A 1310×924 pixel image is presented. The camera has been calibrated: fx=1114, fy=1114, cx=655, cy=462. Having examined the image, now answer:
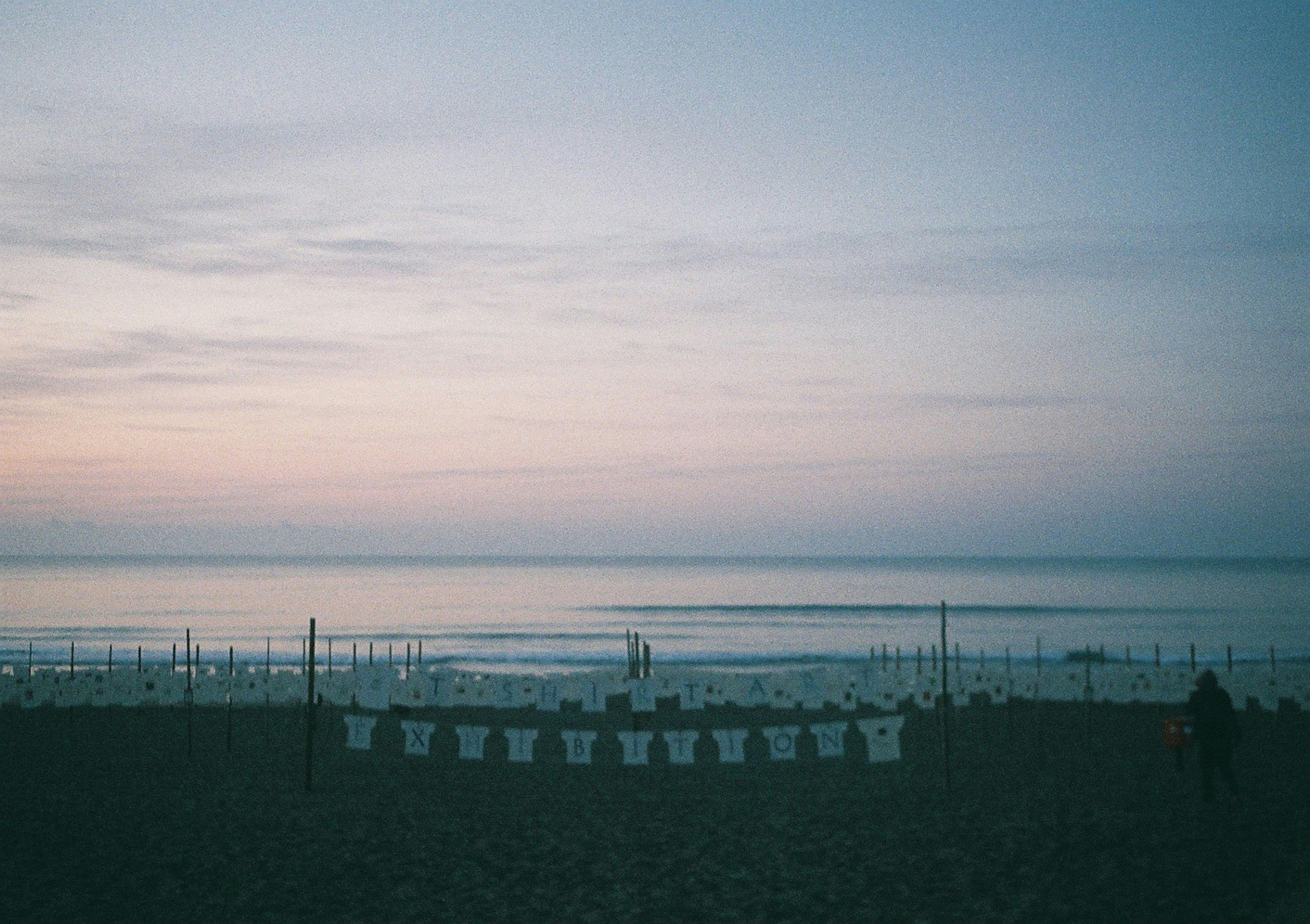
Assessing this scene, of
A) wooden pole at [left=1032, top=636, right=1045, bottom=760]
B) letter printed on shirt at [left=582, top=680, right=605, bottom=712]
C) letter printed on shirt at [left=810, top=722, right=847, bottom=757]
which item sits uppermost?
letter printed on shirt at [left=582, top=680, right=605, bottom=712]

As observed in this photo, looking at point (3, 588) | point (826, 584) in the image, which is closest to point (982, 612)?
point (826, 584)

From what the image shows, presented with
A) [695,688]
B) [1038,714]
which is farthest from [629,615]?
[695,688]

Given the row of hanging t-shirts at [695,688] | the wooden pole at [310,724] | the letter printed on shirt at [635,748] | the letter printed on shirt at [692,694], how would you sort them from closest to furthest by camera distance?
the wooden pole at [310,724] < the letter printed on shirt at [635,748] < the letter printed on shirt at [692,694] < the row of hanging t-shirts at [695,688]

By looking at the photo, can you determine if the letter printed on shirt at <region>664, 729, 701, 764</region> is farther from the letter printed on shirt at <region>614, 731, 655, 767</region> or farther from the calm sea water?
the calm sea water

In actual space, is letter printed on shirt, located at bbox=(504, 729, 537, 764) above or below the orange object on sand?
below

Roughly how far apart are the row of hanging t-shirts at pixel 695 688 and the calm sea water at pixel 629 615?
25.5 meters

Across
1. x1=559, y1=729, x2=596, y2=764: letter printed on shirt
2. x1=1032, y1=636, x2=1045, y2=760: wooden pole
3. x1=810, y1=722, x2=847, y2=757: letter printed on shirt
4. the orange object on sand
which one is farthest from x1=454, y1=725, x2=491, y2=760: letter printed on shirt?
the orange object on sand

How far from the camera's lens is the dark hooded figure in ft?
47.1

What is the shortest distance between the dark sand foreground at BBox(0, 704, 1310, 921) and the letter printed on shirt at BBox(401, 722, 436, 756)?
1.84 feet

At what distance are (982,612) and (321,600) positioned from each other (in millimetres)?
57826

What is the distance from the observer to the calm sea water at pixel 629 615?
61.2m

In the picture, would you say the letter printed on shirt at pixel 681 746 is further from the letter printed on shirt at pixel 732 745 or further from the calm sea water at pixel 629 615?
the calm sea water at pixel 629 615

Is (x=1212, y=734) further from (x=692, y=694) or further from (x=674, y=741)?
(x=692, y=694)

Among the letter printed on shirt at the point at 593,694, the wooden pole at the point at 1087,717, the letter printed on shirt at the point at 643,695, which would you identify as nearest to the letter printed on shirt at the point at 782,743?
the letter printed on shirt at the point at 643,695
